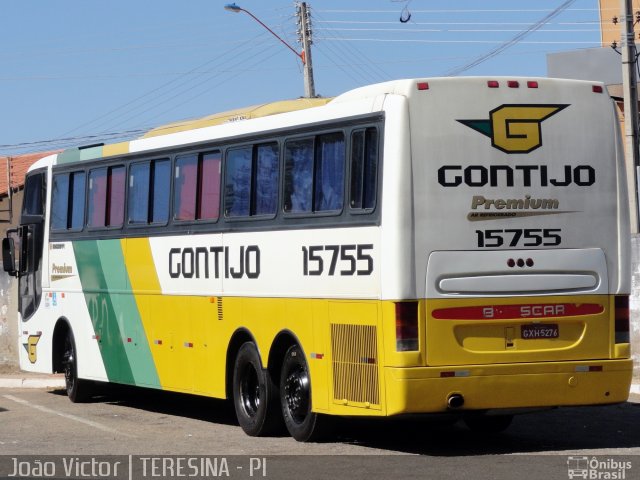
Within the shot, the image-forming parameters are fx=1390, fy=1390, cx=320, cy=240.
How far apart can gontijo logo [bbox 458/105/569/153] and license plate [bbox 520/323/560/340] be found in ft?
5.06

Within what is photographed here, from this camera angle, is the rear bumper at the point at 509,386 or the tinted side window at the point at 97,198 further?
the tinted side window at the point at 97,198

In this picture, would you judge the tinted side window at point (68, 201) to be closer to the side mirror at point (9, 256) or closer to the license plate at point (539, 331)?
the side mirror at point (9, 256)

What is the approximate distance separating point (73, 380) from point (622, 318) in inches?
354

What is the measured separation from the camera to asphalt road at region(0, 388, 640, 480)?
37.3 feet

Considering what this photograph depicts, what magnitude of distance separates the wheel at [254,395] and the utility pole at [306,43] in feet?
83.8

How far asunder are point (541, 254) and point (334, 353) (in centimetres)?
205

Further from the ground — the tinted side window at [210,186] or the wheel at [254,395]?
the tinted side window at [210,186]

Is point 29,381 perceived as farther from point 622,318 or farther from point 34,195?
point 622,318

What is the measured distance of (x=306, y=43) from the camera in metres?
42.6

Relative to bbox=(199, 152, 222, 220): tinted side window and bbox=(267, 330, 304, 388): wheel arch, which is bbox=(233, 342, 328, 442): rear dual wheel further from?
bbox=(199, 152, 222, 220): tinted side window

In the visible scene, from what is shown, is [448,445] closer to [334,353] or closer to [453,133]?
[334,353]

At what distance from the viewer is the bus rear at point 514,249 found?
11.9 meters

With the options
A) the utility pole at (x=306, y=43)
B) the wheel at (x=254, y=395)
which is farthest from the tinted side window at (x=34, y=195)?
the utility pole at (x=306, y=43)

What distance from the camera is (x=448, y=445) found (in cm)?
1312
